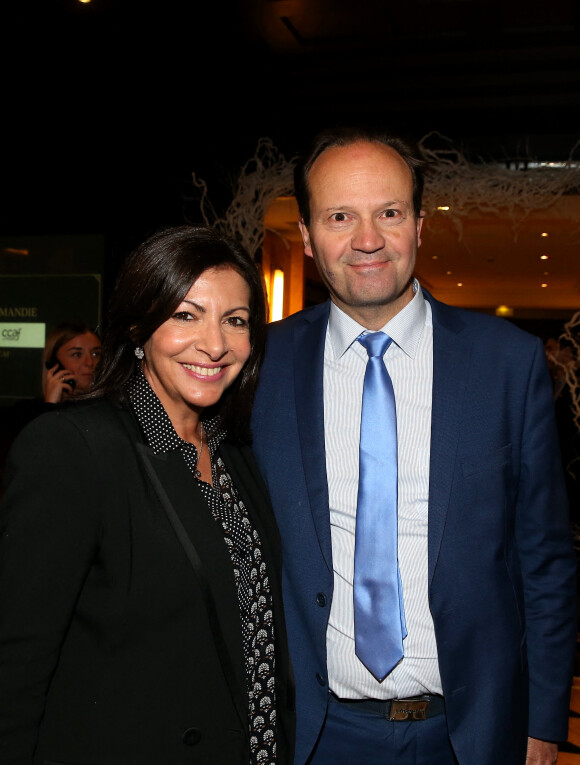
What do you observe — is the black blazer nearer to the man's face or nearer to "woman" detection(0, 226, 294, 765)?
"woman" detection(0, 226, 294, 765)

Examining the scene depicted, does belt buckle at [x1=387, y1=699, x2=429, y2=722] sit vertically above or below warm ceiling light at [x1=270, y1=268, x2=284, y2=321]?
below

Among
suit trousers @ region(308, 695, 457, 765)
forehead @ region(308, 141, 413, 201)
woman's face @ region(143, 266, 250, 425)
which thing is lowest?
suit trousers @ region(308, 695, 457, 765)

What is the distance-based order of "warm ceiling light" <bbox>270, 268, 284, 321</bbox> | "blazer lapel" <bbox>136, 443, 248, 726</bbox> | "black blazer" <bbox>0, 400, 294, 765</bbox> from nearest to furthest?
1. "black blazer" <bbox>0, 400, 294, 765</bbox>
2. "blazer lapel" <bbox>136, 443, 248, 726</bbox>
3. "warm ceiling light" <bbox>270, 268, 284, 321</bbox>

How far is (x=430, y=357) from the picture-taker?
1613 mm

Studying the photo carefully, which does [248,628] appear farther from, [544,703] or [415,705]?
[544,703]

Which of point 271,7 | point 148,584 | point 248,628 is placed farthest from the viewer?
point 271,7

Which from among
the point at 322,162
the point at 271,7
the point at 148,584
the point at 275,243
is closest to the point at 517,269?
the point at 275,243

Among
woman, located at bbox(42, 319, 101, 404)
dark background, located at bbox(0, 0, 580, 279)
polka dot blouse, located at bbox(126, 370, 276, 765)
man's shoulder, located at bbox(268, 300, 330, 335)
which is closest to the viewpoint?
polka dot blouse, located at bbox(126, 370, 276, 765)

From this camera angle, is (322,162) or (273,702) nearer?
(273,702)

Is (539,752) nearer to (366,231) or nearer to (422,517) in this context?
(422,517)

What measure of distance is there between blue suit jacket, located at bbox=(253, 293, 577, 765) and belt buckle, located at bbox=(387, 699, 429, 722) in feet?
0.21

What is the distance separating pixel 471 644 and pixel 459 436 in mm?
436

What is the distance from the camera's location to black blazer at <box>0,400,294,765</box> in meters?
1.18

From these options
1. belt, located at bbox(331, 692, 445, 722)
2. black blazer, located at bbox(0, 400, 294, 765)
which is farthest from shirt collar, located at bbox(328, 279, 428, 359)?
belt, located at bbox(331, 692, 445, 722)
